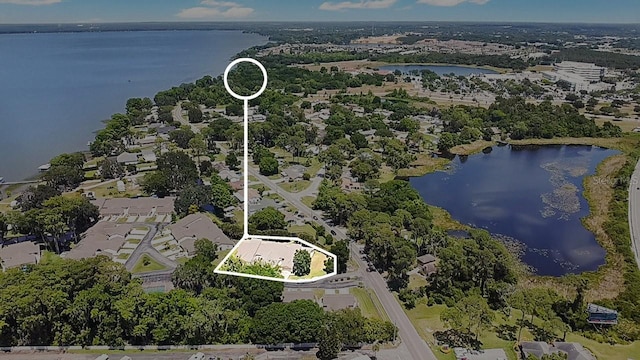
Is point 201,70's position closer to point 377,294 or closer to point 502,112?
point 502,112

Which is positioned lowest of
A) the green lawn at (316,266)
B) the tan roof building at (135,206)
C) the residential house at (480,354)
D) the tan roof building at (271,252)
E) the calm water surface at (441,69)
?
the residential house at (480,354)

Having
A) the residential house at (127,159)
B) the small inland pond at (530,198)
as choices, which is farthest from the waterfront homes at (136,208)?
the small inland pond at (530,198)

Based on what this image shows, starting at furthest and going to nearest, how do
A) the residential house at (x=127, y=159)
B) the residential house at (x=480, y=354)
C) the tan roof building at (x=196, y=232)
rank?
the residential house at (x=127, y=159), the tan roof building at (x=196, y=232), the residential house at (x=480, y=354)

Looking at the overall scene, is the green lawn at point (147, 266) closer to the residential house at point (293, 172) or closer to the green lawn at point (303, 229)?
the green lawn at point (303, 229)

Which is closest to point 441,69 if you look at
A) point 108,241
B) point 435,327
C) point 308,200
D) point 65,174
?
point 308,200

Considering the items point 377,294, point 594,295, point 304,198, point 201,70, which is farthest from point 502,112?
point 201,70

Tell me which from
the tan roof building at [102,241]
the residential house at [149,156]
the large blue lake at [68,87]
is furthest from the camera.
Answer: the large blue lake at [68,87]

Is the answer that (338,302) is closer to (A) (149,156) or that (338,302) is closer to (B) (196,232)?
(B) (196,232)
